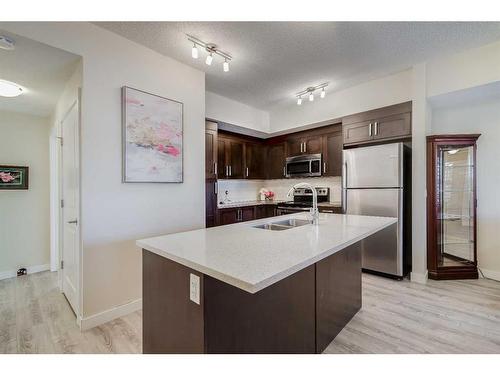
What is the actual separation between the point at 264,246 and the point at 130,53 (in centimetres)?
231

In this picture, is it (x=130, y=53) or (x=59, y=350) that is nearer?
(x=59, y=350)

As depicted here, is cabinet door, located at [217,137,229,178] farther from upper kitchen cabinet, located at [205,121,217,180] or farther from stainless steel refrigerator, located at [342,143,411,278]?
stainless steel refrigerator, located at [342,143,411,278]

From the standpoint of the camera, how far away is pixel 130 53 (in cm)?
239

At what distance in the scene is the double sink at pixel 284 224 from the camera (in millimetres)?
2221

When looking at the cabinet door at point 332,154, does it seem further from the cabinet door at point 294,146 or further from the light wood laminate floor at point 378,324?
the light wood laminate floor at point 378,324

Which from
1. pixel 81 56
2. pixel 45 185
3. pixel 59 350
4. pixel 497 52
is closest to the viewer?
pixel 59 350

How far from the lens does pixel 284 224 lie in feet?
7.79

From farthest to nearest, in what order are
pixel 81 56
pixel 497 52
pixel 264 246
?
pixel 497 52
pixel 81 56
pixel 264 246

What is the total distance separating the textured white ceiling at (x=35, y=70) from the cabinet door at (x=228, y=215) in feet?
8.09

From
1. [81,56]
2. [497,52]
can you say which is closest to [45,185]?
[81,56]

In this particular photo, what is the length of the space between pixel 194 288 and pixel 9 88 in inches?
119
